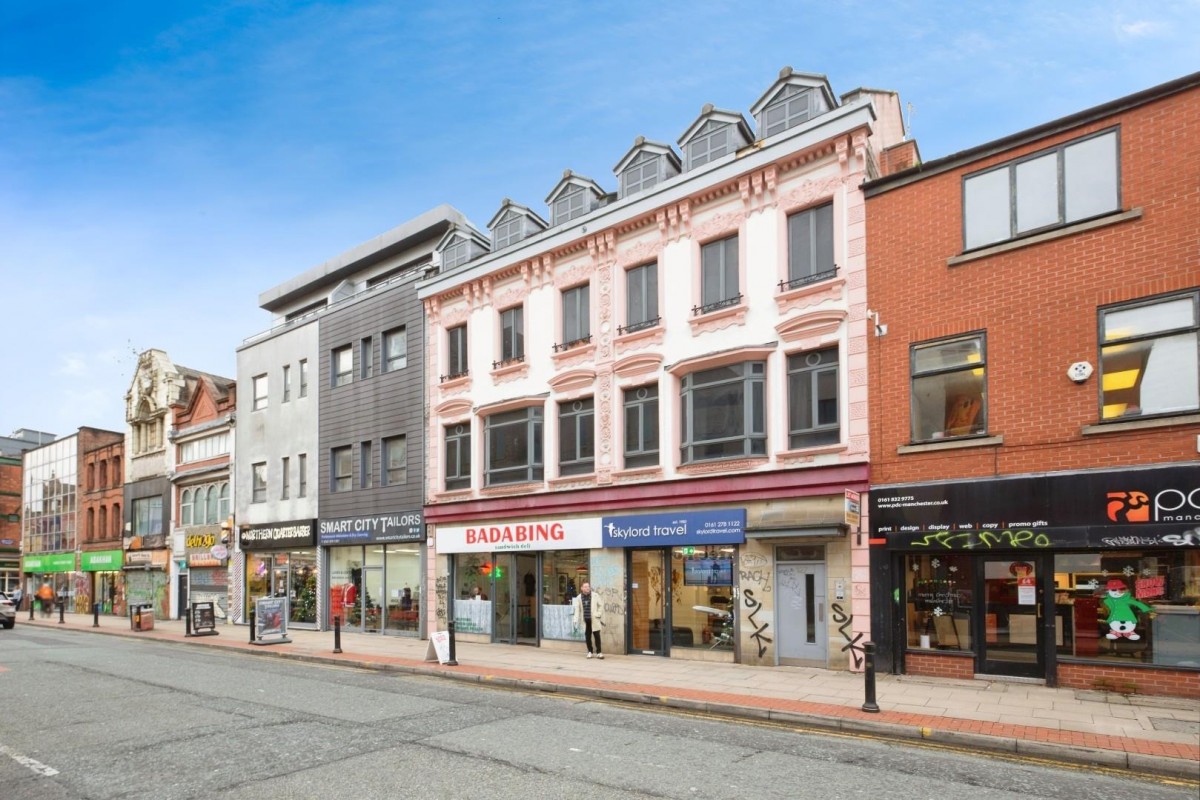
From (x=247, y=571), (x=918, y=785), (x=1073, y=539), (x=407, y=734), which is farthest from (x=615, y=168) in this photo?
(x=247, y=571)

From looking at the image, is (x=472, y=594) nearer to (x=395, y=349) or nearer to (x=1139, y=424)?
(x=395, y=349)

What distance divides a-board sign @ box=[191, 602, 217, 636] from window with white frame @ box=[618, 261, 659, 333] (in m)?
16.7

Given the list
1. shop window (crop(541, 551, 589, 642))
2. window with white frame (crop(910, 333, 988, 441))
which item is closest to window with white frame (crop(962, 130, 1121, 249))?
window with white frame (crop(910, 333, 988, 441))

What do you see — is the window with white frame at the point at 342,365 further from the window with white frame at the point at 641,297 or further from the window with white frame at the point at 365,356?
the window with white frame at the point at 641,297

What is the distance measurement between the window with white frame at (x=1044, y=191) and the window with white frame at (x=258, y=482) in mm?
25451

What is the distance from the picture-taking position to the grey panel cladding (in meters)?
25.0

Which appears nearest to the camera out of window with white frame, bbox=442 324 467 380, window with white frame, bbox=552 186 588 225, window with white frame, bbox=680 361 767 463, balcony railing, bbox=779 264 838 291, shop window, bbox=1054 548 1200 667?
shop window, bbox=1054 548 1200 667

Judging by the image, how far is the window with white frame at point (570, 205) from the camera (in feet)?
70.6

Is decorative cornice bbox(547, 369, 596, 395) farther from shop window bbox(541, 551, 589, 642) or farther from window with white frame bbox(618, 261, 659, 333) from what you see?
shop window bbox(541, 551, 589, 642)

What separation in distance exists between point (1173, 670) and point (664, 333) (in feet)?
35.9

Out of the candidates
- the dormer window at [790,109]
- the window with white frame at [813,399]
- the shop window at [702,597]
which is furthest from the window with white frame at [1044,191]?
the shop window at [702,597]

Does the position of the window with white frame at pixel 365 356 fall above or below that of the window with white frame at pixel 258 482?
above

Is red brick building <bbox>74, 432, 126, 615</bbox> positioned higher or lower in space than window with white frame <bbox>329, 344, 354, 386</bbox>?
lower

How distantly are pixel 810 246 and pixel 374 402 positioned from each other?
15.2m
